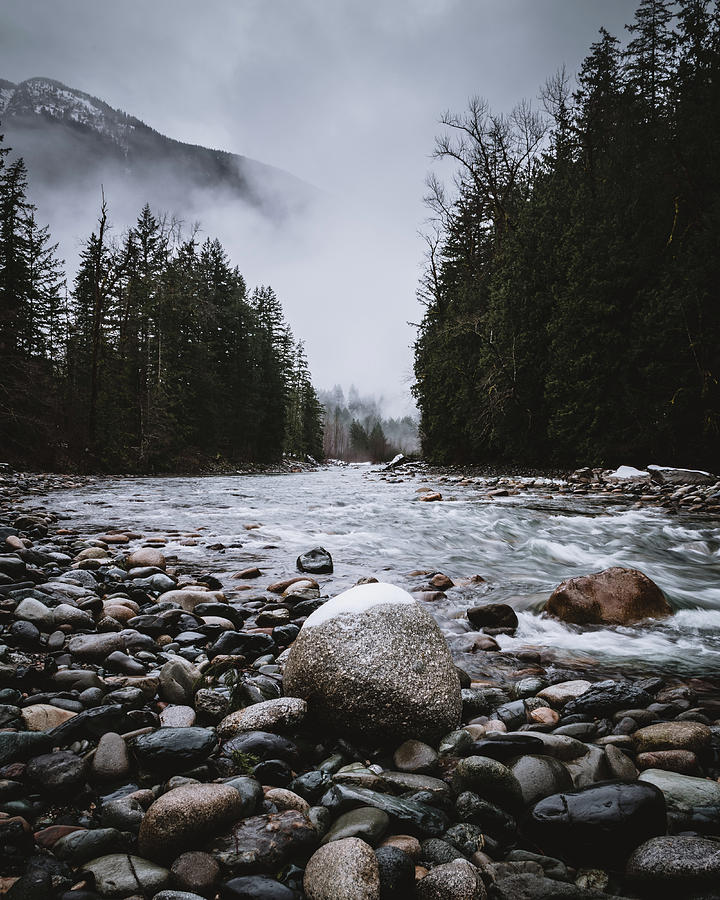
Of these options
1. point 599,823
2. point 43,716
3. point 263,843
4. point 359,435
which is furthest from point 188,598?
point 359,435

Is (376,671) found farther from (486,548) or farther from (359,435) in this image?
(359,435)

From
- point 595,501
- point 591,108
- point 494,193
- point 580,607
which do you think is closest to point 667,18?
point 591,108

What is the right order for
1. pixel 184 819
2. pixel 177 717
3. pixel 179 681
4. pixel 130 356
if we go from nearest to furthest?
pixel 184 819
pixel 177 717
pixel 179 681
pixel 130 356

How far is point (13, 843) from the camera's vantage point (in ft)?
4.14

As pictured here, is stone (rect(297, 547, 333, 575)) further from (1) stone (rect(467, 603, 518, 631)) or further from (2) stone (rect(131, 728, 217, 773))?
(2) stone (rect(131, 728, 217, 773))

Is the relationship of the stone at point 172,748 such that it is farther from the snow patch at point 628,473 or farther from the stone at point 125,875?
Result: the snow patch at point 628,473

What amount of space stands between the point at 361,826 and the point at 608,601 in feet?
9.70

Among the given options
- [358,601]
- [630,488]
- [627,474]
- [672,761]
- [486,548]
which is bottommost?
[486,548]

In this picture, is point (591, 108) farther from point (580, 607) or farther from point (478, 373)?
point (580, 607)

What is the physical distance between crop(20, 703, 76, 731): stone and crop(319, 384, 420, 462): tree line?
1339 inches

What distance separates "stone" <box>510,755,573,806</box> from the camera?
160cm

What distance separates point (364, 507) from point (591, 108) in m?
20.3

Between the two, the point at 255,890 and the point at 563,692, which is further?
the point at 563,692

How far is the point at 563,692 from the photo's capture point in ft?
7.90
